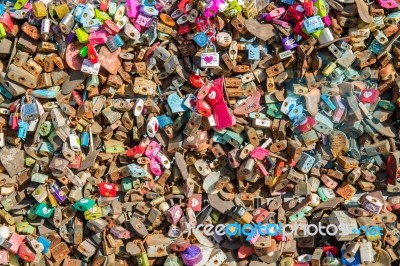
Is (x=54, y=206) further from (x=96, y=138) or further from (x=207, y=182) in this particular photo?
(x=207, y=182)

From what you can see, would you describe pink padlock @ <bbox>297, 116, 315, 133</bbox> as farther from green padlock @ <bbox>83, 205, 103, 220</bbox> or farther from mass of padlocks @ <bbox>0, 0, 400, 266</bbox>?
green padlock @ <bbox>83, 205, 103, 220</bbox>

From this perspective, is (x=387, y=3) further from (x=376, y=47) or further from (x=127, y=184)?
(x=127, y=184)

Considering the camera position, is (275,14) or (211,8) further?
(275,14)

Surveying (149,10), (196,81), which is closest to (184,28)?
(149,10)

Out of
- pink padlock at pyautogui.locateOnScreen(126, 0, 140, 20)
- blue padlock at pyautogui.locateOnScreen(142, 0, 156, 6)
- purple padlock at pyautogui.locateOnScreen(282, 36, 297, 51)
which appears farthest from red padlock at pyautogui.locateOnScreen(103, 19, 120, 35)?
purple padlock at pyautogui.locateOnScreen(282, 36, 297, 51)

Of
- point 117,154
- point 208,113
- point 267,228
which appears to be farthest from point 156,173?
point 267,228

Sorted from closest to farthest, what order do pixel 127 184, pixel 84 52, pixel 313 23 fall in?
pixel 313 23 → pixel 84 52 → pixel 127 184
